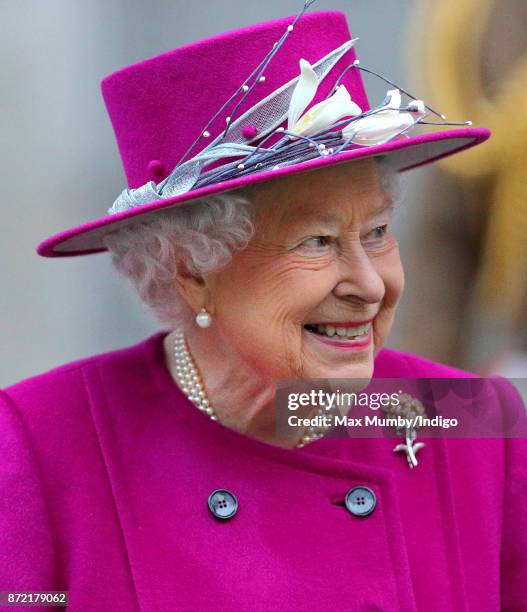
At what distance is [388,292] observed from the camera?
2.09m

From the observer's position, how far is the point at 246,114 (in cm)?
197

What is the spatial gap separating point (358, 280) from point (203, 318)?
318 millimetres

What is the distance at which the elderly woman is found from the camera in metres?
1.96

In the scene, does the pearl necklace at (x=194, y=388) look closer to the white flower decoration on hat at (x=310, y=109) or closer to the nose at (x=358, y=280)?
the nose at (x=358, y=280)

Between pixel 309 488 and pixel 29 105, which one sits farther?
→ pixel 29 105

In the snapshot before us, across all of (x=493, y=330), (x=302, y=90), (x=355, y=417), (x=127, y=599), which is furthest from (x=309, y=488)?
(x=493, y=330)

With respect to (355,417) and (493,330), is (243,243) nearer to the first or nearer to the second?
(355,417)

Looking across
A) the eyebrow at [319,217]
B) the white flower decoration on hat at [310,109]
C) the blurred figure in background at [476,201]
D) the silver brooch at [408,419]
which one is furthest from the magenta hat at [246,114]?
the blurred figure in background at [476,201]

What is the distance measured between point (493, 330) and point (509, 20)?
39.9 inches

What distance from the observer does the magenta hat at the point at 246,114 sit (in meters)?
1.93

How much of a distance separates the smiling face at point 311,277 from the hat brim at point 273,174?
0.07 meters

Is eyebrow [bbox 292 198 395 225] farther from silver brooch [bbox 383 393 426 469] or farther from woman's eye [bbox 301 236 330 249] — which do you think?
silver brooch [bbox 383 393 426 469]

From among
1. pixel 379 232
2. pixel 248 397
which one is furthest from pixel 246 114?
pixel 248 397

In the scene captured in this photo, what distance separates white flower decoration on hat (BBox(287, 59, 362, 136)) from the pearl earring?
1.32ft
